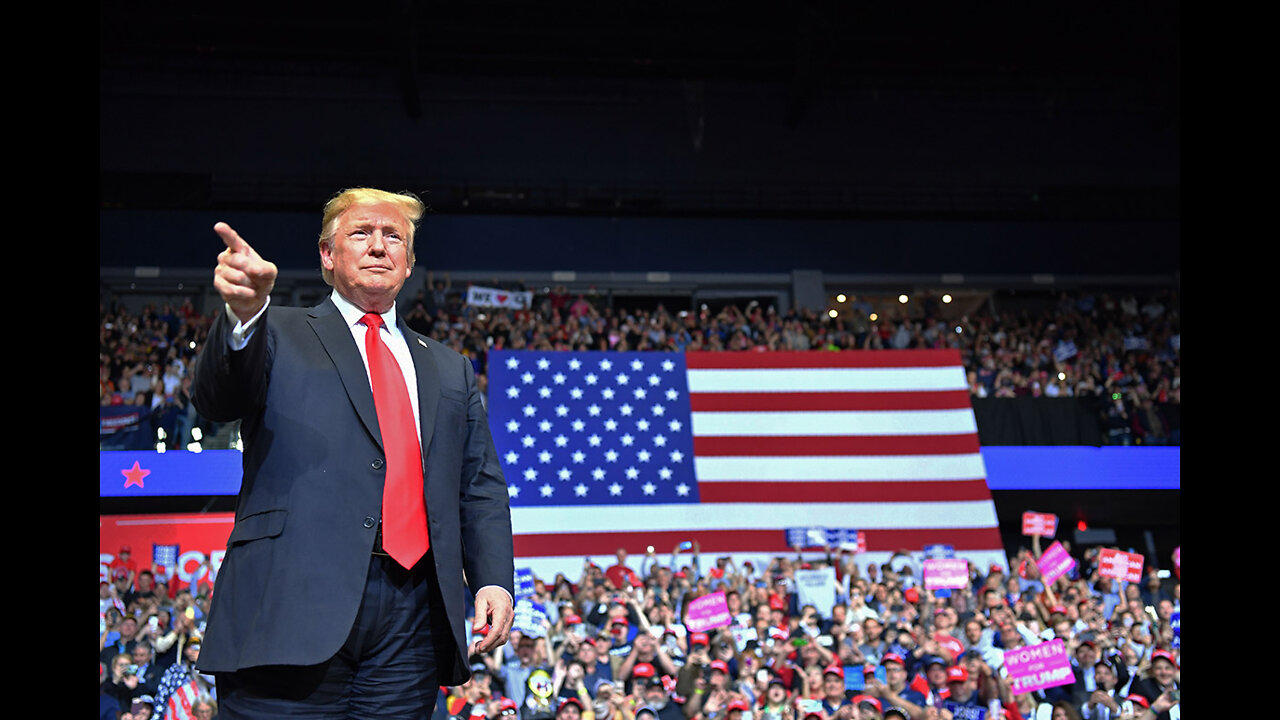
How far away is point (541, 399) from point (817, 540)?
11.6 ft

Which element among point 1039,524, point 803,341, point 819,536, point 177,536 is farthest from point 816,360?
point 177,536

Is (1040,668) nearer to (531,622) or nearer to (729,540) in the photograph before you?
(531,622)

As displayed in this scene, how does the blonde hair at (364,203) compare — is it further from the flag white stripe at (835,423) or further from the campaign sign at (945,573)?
the flag white stripe at (835,423)

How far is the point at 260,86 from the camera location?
20094 mm

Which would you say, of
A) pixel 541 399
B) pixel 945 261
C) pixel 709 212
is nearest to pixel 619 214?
pixel 709 212

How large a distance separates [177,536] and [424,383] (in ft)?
33.3

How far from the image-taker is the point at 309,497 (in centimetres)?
189

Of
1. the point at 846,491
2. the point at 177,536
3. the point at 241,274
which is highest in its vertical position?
the point at 241,274

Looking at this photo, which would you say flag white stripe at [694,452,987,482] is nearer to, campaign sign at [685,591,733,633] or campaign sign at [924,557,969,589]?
campaign sign at [924,557,969,589]

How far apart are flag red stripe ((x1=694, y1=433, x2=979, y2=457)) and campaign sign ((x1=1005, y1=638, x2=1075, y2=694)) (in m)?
5.82

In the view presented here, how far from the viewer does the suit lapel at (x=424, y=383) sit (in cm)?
205

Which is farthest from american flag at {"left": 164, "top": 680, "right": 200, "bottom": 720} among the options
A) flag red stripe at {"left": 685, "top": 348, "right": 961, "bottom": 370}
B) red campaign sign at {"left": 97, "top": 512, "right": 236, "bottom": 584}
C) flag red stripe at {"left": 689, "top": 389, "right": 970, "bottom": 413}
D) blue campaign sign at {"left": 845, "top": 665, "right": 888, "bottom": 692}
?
flag red stripe at {"left": 685, "top": 348, "right": 961, "bottom": 370}

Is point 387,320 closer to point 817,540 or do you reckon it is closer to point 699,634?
point 699,634

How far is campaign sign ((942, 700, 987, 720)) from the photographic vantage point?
6.76 meters
